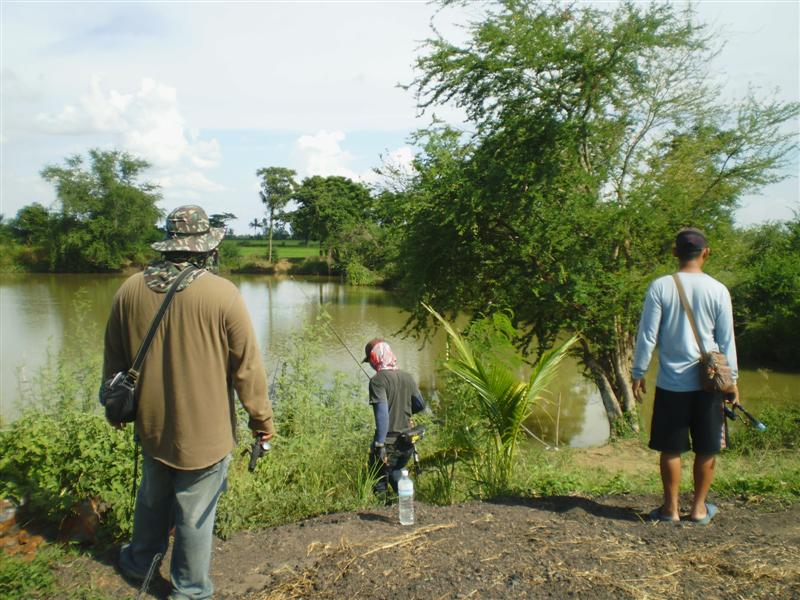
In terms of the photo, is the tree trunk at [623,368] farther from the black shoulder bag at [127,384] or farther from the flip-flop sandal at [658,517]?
the black shoulder bag at [127,384]

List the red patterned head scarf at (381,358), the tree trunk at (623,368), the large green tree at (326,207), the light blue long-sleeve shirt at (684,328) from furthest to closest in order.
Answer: the large green tree at (326,207) → the tree trunk at (623,368) → the red patterned head scarf at (381,358) → the light blue long-sleeve shirt at (684,328)

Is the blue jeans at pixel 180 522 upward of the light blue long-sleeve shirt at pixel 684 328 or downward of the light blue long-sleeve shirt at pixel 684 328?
downward

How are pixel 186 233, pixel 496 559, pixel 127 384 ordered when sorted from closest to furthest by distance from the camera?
pixel 127 384, pixel 186 233, pixel 496 559

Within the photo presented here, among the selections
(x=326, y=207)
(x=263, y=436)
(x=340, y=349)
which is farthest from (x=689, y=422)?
(x=326, y=207)

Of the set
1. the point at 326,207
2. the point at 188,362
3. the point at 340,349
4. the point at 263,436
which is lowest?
the point at 340,349

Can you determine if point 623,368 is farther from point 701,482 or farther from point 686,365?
point 686,365

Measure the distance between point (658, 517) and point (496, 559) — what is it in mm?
1485

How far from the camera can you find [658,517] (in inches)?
173

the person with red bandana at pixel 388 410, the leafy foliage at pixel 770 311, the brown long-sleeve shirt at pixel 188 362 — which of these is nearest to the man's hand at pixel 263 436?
the brown long-sleeve shirt at pixel 188 362

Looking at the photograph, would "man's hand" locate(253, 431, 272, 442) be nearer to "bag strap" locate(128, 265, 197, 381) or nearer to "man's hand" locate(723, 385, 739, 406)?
"bag strap" locate(128, 265, 197, 381)

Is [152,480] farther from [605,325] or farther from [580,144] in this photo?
[580,144]

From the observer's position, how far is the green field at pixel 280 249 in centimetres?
6375

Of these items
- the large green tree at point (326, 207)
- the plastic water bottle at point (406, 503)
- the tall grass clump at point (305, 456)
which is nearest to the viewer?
the plastic water bottle at point (406, 503)

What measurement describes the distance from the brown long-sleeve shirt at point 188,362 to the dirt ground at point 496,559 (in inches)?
30.5
